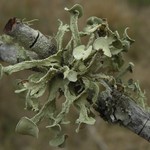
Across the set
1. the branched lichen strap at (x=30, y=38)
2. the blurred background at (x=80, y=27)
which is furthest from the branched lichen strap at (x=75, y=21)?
the blurred background at (x=80, y=27)

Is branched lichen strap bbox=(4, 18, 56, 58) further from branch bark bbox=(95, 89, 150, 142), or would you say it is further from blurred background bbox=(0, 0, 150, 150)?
blurred background bbox=(0, 0, 150, 150)

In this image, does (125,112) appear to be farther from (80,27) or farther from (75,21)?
(80,27)

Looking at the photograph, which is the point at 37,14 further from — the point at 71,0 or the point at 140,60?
the point at 140,60

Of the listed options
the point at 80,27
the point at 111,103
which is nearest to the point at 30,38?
the point at 111,103

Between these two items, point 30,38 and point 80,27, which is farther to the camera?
point 80,27

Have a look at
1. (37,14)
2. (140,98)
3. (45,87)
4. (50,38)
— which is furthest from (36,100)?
(37,14)

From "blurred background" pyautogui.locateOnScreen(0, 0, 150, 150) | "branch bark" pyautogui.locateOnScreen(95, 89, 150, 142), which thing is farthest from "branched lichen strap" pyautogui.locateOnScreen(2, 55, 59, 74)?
"blurred background" pyautogui.locateOnScreen(0, 0, 150, 150)

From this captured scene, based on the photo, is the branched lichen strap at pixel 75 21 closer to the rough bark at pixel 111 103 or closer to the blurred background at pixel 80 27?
the rough bark at pixel 111 103
